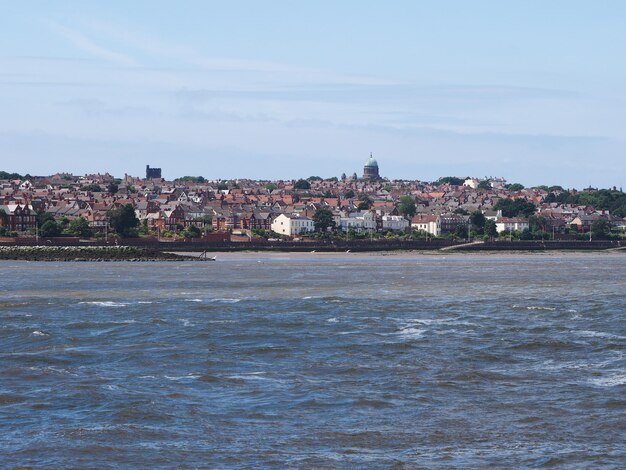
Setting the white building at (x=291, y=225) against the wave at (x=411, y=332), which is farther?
the white building at (x=291, y=225)

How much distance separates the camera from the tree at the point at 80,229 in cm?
14225

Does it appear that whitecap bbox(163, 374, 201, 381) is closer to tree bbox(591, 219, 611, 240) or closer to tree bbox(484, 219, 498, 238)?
tree bbox(484, 219, 498, 238)

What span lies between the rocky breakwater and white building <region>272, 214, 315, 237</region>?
56.1 meters

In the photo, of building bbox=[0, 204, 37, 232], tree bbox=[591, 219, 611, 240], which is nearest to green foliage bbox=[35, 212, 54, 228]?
building bbox=[0, 204, 37, 232]

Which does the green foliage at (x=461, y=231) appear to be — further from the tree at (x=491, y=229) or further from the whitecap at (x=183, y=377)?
the whitecap at (x=183, y=377)

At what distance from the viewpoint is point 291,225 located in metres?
175

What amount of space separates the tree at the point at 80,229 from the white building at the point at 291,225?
Answer: 119ft

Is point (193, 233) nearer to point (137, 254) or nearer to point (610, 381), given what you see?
point (137, 254)

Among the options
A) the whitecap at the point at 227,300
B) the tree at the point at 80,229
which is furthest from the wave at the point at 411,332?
the tree at the point at 80,229

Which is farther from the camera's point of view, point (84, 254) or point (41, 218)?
point (41, 218)

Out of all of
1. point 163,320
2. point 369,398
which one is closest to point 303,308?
point 163,320

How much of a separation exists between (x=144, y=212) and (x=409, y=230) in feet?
153

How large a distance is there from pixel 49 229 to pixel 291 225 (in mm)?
46737

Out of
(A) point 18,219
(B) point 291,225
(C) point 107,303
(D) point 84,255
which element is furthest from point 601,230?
(C) point 107,303
